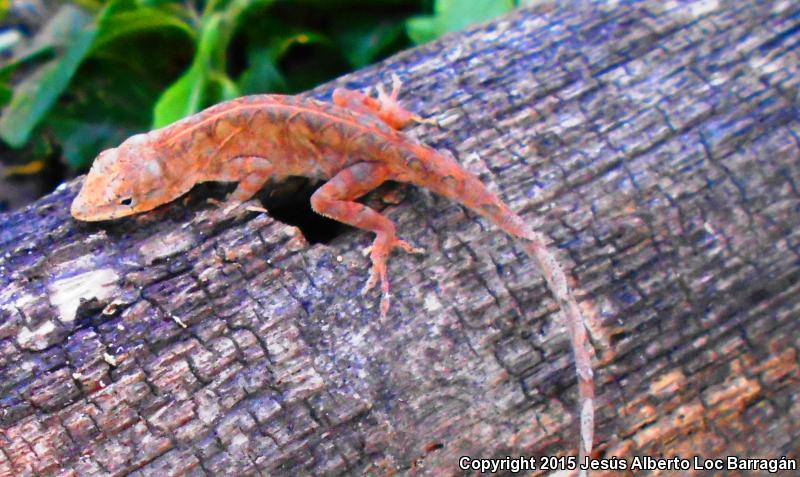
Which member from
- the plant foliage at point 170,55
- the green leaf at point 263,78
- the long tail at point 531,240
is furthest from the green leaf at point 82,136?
the long tail at point 531,240

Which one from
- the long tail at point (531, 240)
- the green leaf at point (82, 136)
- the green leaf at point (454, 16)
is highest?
the green leaf at point (82, 136)

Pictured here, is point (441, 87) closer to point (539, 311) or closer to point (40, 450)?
point (539, 311)

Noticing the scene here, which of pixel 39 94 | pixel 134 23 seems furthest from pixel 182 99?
pixel 39 94

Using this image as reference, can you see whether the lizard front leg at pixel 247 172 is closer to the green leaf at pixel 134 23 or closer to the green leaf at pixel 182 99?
the green leaf at pixel 182 99

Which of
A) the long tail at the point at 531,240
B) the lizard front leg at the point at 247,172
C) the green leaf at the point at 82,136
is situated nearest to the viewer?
the long tail at the point at 531,240

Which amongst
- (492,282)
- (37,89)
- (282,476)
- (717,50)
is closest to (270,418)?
(282,476)

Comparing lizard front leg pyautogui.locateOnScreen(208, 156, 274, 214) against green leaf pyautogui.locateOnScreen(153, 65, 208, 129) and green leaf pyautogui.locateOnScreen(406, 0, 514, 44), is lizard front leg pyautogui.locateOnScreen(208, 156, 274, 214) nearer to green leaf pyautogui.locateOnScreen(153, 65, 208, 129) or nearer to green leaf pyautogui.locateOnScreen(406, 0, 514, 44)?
green leaf pyautogui.locateOnScreen(153, 65, 208, 129)

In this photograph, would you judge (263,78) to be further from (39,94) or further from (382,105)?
(382,105)
